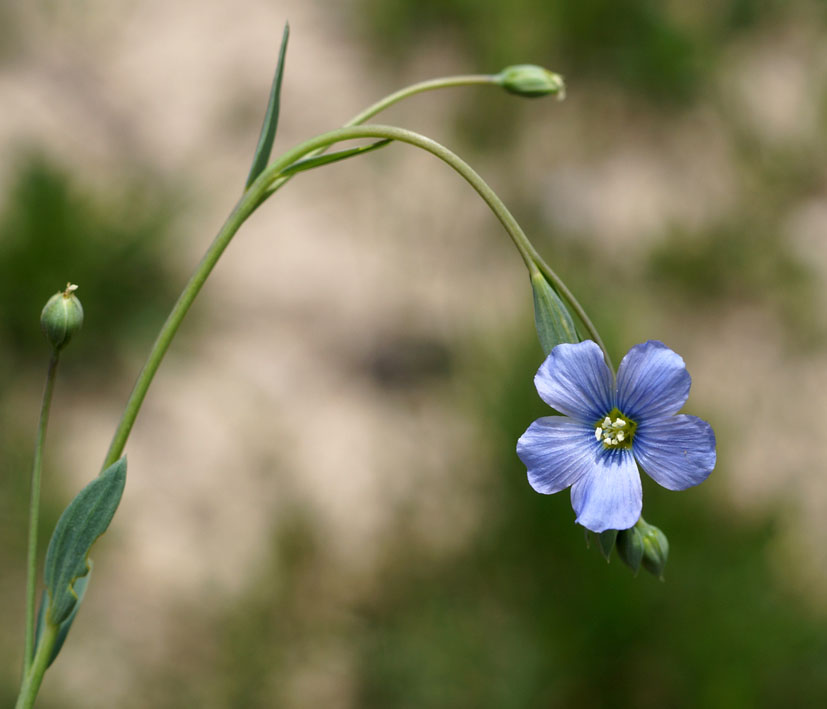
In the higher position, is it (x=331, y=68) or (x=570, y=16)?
(x=570, y=16)

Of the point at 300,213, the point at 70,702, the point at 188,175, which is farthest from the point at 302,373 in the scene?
the point at 70,702

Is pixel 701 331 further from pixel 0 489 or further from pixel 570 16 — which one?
pixel 0 489

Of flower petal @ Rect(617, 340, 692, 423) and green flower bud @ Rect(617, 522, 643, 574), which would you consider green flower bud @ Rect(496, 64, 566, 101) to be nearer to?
flower petal @ Rect(617, 340, 692, 423)

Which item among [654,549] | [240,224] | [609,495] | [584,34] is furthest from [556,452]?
[584,34]

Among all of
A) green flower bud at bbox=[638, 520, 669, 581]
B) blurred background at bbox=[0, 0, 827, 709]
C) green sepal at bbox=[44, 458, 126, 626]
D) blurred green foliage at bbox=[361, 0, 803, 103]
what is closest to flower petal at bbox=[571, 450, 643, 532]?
green flower bud at bbox=[638, 520, 669, 581]

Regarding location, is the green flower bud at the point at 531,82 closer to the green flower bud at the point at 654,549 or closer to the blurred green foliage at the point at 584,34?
the green flower bud at the point at 654,549

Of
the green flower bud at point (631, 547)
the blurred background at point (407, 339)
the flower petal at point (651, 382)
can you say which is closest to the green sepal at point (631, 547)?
the green flower bud at point (631, 547)
